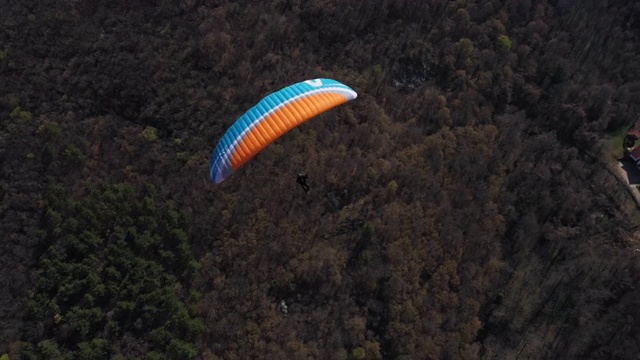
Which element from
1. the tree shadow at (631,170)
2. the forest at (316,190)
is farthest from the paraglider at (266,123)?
the tree shadow at (631,170)

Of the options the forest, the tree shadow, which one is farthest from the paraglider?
the tree shadow

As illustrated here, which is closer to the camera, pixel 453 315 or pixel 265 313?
pixel 265 313

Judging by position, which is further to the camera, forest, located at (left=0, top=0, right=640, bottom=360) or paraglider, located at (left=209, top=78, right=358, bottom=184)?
forest, located at (left=0, top=0, right=640, bottom=360)

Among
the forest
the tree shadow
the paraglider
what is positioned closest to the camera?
the paraglider

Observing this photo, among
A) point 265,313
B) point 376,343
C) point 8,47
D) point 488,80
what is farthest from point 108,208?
point 488,80

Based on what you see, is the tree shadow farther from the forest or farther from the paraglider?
the paraglider

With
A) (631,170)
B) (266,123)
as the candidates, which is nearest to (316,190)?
(266,123)

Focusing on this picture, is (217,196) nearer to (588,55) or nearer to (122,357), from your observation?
(122,357)
